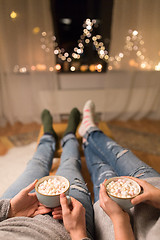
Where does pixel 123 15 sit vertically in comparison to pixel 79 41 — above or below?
above

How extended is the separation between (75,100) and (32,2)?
115 cm

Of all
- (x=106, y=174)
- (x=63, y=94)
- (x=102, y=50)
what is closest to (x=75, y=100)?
(x=63, y=94)

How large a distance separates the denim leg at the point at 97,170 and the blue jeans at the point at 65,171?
7cm

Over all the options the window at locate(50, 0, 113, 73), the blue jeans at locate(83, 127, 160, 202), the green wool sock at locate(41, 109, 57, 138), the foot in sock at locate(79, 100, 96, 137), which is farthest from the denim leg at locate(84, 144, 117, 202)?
the window at locate(50, 0, 113, 73)

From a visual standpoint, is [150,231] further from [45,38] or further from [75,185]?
[45,38]

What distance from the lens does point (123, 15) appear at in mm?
1877

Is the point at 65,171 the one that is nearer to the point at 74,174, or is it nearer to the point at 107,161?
the point at 74,174

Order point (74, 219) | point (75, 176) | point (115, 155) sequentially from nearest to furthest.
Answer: point (74, 219)
point (75, 176)
point (115, 155)

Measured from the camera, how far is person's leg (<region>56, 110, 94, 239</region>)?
67 centimetres

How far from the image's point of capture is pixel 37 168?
2.81ft

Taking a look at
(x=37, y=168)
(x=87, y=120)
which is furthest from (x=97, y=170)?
(x=87, y=120)

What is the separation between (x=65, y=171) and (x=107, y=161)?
0.25 metres

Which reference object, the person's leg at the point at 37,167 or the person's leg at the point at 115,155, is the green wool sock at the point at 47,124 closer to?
the person's leg at the point at 37,167

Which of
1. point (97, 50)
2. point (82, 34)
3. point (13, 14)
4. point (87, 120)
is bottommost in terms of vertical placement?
point (87, 120)
